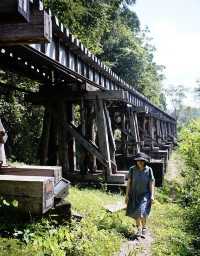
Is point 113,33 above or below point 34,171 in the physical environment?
above

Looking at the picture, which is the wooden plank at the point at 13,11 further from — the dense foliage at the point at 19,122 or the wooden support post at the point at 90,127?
the dense foliage at the point at 19,122

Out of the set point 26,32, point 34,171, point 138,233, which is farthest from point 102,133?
point 26,32

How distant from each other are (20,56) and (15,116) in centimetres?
777

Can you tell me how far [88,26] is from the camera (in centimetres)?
1958

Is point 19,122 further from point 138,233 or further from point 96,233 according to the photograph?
point 96,233

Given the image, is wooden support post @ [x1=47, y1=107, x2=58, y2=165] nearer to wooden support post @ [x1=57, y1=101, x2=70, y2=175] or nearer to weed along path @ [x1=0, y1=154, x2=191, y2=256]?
wooden support post @ [x1=57, y1=101, x2=70, y2=175]

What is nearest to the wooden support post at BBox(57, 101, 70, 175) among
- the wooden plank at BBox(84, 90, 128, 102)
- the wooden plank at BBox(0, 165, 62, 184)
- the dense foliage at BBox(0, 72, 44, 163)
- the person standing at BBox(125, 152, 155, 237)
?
the wooden plank at BBox(84, 90, 128, 102)

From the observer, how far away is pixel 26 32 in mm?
3586

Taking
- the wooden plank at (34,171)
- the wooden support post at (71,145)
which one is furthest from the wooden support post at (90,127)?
the wooden plank at (34,171)

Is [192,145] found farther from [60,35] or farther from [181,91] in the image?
[181,91]

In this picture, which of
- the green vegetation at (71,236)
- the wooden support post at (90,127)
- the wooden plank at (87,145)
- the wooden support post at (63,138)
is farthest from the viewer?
the wooden support post at (90,127)

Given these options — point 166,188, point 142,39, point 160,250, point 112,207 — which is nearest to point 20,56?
point 112,207

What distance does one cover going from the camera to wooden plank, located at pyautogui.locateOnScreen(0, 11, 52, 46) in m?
3.53

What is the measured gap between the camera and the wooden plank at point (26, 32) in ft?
11.6
